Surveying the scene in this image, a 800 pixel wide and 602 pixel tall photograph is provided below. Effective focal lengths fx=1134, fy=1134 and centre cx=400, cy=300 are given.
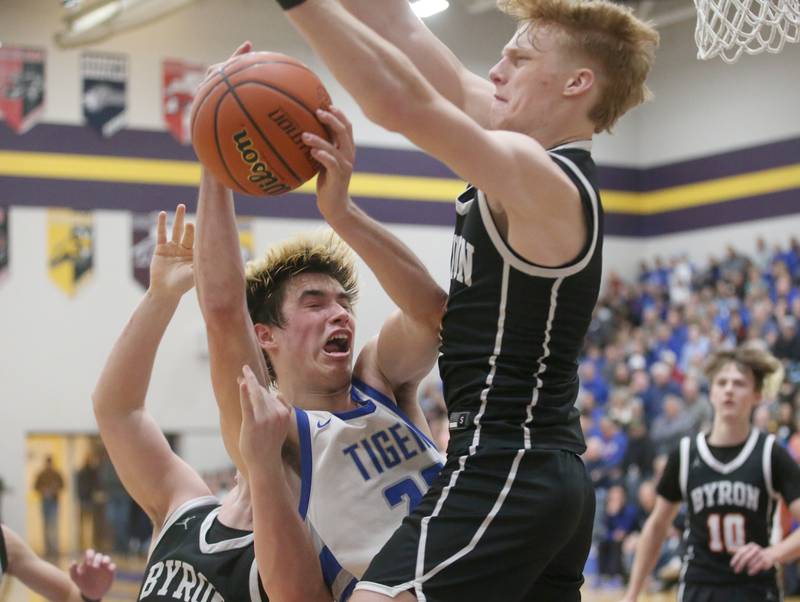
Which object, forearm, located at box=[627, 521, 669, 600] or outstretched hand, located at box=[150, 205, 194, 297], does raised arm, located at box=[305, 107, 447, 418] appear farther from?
forearm, located at box=[627, 521, 669, 600]

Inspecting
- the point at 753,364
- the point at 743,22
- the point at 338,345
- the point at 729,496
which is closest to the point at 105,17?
the point at 753,364

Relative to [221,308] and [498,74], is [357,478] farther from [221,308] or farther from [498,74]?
[498,74]

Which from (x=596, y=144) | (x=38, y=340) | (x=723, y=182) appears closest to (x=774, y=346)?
(x=723, y=182)

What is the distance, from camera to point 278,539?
9.33 ft

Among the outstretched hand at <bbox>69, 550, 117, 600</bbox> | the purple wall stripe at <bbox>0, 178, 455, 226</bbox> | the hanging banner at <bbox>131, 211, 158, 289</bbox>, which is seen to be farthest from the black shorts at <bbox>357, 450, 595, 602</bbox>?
the hanging banner at <bbox>131, 211, 158, 289</bbox>

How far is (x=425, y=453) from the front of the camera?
10.5ft

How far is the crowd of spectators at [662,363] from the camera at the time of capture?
40.1ft

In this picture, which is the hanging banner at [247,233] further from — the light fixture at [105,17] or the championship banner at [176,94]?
the light fixture at [105,17]

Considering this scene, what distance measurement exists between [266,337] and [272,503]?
705mm

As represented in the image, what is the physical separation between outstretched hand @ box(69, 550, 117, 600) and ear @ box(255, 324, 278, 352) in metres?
1.30

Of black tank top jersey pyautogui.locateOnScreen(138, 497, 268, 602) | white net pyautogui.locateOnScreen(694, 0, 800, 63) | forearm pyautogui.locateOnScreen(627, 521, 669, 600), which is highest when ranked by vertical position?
white net pyautogui.locateOnScreen(694, 0, 800, 63)

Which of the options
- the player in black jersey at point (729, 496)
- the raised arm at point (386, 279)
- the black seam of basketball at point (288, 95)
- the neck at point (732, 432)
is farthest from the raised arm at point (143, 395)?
the neck at point (732, 432)

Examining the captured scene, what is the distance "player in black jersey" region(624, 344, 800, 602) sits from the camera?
18.9 feet

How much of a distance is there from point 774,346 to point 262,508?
12.1 meters
